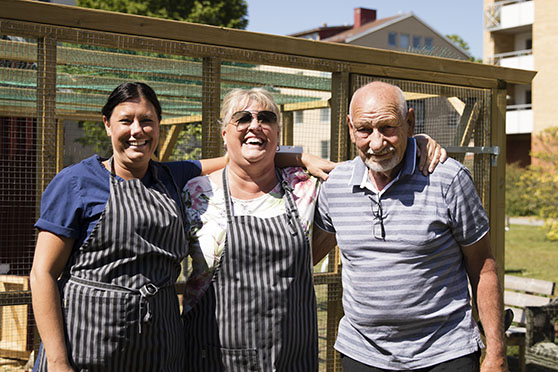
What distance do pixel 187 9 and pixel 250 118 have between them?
21707 millimetres

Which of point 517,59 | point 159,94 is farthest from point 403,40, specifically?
point 159,94

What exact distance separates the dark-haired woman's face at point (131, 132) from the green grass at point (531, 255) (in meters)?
10.3

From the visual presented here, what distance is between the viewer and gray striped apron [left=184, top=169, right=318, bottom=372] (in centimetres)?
252

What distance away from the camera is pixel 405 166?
2555 mm

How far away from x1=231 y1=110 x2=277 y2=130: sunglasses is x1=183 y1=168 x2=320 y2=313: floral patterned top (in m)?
0.28

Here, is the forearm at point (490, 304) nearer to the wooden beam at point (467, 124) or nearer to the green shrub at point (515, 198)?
the wooden beam at point (467, 124)

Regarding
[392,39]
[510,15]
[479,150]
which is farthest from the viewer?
[392,39]

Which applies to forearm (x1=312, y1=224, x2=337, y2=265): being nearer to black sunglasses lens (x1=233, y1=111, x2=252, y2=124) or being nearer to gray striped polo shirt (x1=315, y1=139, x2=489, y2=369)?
gray striped polo shirt (x1=315, y1=139, x2=489, y2=369)

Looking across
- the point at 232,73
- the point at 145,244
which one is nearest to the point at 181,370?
the point at 145,244

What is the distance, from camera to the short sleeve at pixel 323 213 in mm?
2738

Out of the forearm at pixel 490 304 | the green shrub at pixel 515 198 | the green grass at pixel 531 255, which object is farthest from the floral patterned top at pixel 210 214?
the green shrub at pixel 515 198

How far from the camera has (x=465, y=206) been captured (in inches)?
96.6

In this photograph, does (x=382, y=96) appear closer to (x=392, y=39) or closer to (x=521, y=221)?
(x=521, y=221)

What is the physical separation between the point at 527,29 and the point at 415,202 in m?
33.4
